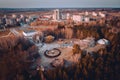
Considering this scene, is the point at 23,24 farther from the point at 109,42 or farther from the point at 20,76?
the point at 20,76

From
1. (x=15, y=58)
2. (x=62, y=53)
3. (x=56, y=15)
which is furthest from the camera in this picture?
(x=56, y=15)

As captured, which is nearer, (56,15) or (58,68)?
(58,68)

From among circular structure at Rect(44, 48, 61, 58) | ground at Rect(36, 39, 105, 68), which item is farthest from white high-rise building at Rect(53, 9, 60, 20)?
circular structure at Rect(44, 48, 61, 58)

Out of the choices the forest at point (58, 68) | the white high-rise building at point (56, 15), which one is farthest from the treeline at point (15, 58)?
the white high-rise building at point (56, 15)

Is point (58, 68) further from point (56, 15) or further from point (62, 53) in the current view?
point (56, 15)

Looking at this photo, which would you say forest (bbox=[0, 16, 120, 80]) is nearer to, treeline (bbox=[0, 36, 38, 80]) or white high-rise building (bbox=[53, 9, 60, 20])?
treeline (bbox=[0, 36, 38, 80])

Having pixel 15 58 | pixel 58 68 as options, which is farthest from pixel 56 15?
pixel 58 68

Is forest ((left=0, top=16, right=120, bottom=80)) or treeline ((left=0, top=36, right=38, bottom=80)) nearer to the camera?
treeline ((left=0, top=36, right=38, bottom=80))

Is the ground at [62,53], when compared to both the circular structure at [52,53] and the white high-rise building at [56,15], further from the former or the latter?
the white high-rise building at [56,15]

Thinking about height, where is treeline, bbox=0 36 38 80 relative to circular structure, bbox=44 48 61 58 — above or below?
above
